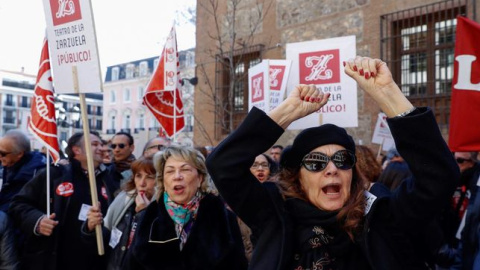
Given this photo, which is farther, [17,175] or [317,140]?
[17,175]

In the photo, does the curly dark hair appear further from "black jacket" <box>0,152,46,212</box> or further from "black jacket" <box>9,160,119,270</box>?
"black jacket" <box>0,152,46,212</box>

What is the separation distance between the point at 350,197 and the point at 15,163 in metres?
4.61

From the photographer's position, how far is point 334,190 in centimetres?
236

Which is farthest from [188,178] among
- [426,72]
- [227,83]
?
[227,83]

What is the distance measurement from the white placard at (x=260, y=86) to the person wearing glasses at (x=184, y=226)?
6.42 ft

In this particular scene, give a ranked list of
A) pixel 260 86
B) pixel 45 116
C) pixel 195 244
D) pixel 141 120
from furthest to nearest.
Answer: pixel 141 120
pixel 260 86
pixel 45 116
pixel 195 244

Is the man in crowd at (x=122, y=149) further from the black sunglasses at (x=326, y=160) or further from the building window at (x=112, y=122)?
the building window at (x=112, y=122)

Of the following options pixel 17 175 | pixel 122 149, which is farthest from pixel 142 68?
pixel 17 175

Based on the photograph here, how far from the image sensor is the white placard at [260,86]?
18.2 feet

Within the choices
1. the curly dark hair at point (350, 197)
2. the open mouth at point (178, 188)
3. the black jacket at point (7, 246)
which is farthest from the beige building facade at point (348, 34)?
the curly dark hair at point (350, 197)

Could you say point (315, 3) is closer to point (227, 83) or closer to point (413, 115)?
point (227, 83)

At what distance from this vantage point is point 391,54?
10734 millimetres

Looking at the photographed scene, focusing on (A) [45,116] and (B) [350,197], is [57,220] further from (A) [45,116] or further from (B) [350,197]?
(B) [350,197]

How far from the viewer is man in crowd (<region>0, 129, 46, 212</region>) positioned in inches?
216
